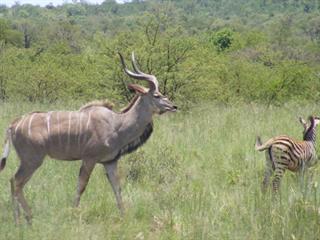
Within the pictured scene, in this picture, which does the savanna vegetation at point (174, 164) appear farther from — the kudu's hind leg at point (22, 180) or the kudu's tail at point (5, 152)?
the kudu's tail at point (5, 152)

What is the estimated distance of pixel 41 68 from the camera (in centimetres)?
1733

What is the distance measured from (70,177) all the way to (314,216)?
124 inches

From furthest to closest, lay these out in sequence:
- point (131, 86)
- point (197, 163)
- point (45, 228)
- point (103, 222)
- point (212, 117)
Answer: point (212, 117) < point (197, 163) < point (131, 86) < point (103, 222) < point (45, 228)

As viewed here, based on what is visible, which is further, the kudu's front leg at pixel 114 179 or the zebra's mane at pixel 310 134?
the zebra's mane at pixel 310 134

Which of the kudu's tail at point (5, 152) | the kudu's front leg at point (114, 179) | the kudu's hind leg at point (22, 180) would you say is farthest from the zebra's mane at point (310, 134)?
the kudu's tail at point (5, 152)

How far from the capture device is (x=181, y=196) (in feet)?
16.9

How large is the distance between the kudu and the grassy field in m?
0.28

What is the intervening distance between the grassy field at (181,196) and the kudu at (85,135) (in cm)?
28

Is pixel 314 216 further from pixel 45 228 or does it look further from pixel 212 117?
pixel 212 117

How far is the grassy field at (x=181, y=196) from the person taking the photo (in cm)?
398

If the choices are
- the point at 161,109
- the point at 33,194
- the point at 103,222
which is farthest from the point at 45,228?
the point at 161,109

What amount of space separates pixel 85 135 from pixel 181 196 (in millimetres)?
1068

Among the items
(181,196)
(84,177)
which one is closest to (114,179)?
(84,177)

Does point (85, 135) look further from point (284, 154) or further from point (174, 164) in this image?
point (284, 154)
